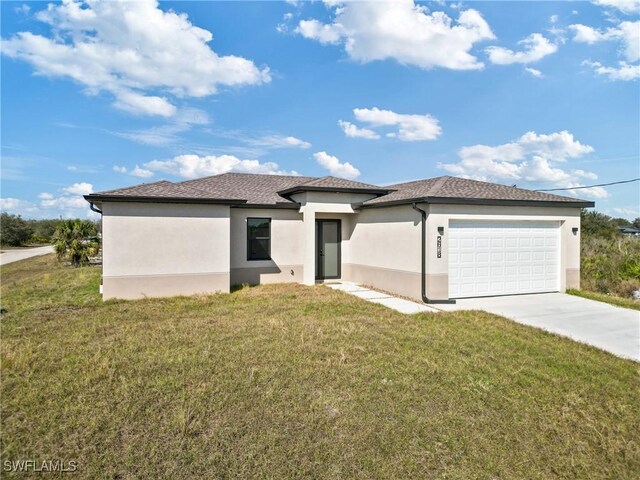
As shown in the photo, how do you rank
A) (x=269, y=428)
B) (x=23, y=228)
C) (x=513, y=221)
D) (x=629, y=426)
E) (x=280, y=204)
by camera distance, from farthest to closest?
(x=23, y=228) → (x=280, y=204) → (x=513, y=221) → (x=629, y=426) → (x=269, y=428)

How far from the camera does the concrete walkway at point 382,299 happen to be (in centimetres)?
1030

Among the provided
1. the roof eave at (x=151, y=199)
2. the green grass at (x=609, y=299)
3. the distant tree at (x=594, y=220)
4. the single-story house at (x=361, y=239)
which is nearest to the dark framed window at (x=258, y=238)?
the single-story house at (x=361, y=239)

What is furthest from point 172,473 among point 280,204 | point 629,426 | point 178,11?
point 178,11

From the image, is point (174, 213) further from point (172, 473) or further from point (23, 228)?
point (23, 228)

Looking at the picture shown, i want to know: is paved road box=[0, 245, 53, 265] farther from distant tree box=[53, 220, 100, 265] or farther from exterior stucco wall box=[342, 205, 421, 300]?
exterior stucco wall box=[342, 205, 421, 300]

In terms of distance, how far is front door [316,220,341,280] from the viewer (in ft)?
50.5

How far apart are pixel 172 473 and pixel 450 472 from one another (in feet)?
8.59

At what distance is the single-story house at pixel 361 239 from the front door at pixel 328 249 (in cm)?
90

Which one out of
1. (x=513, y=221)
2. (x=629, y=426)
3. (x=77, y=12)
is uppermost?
(x=77, y=12)

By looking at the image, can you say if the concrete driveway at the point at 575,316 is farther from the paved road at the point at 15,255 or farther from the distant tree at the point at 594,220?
the paved road at the point at 15,255

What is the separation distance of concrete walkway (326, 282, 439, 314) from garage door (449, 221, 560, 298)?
1.64m

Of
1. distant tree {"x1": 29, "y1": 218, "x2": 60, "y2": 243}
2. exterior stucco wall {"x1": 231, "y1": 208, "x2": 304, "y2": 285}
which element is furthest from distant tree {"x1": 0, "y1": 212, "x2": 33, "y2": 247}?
exterior stucco wall {"x1": 231, "y1": 208, "x2": 304, "y2": 285}

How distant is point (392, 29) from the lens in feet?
42.7

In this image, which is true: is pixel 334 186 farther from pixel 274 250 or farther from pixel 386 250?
pixel 274 250
